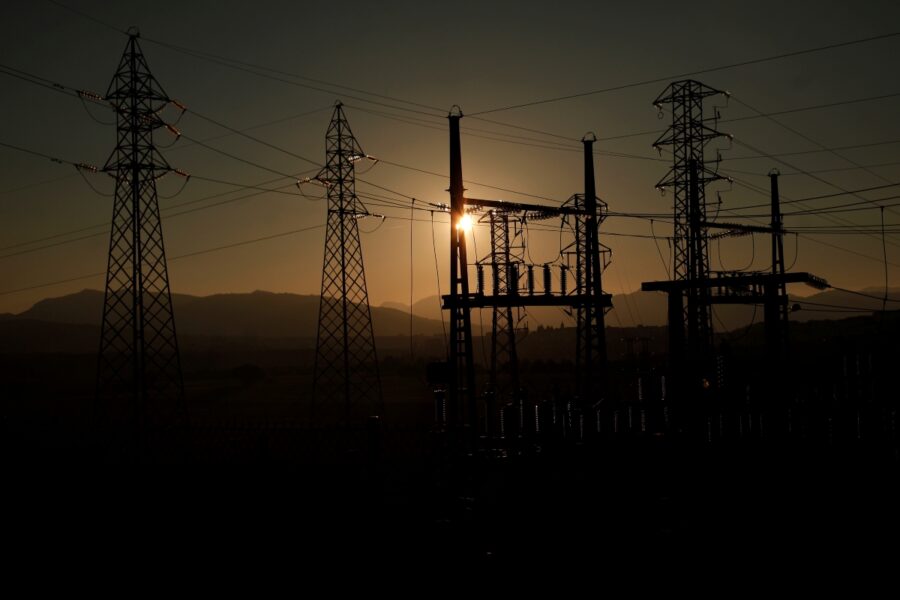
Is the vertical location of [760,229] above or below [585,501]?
above

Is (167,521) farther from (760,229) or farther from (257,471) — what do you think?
(760,229)

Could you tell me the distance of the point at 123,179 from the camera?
2798 centimetres

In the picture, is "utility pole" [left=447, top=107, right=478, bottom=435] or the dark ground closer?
the dark ground

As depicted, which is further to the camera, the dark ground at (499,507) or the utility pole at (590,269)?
the utility pole at (590,269)

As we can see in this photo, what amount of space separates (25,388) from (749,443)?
265 ft

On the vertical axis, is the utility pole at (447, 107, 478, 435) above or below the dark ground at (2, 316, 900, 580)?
above

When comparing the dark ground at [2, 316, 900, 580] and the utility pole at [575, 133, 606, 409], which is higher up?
the utility pole at [575, 133, 606, 409]

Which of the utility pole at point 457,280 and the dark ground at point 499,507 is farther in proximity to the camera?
the utility pole at point 457,280

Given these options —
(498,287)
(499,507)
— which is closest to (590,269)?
(498,287)

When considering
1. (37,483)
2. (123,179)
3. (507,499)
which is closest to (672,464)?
(507,499)

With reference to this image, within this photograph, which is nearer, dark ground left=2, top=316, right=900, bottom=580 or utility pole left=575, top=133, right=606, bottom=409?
dark ground left=2, top=316, right=900, bottom=580

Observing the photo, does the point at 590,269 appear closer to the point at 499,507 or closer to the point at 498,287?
the point at 498,287

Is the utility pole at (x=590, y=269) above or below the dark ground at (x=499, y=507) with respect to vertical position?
above

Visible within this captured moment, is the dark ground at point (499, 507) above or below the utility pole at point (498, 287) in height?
below
